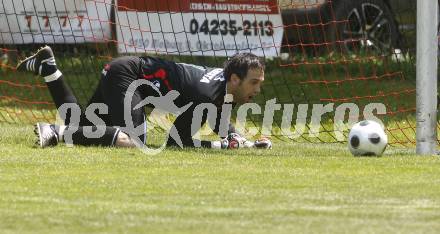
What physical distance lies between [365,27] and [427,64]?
633cm

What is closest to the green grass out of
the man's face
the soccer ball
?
the soccer ball

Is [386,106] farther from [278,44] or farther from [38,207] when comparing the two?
[38,207]

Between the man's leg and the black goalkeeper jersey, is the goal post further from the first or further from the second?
the man's leg

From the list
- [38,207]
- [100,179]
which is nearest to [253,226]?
[38,207]

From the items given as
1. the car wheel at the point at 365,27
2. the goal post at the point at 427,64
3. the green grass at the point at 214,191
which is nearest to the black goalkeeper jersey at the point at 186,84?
the green grass at the point at 214,191

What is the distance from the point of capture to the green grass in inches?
232

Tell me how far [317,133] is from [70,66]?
569cm

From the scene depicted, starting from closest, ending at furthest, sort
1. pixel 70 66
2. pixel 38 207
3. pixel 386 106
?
pixel 38 207, pixel 386 106, pixel 70 66

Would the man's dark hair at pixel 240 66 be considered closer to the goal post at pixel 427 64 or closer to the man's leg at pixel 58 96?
the man's leg at pixel 58 96

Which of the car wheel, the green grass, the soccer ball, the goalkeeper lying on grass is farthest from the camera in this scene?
the car wheel

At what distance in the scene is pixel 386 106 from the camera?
43.6ft

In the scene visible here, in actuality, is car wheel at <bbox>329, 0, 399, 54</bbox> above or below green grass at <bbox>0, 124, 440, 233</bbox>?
below

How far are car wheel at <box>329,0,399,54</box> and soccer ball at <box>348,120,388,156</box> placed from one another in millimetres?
5666

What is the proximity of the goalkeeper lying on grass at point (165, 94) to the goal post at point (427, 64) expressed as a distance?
1.29m
